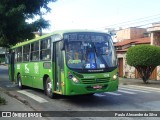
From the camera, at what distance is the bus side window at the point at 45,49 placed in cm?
1392

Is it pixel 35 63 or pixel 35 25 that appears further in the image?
pixel 35 25

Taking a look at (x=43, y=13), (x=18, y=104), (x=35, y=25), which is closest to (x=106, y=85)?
(x=18, y=104)

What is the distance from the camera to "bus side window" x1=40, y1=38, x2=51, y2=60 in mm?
13922

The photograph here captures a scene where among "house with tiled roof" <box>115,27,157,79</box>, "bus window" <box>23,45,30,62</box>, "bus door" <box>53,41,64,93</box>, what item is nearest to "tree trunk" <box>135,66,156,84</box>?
"house with tiled roof" <box>115,27,157,79</box>

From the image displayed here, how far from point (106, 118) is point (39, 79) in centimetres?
659

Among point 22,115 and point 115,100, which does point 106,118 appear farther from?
point 115,100

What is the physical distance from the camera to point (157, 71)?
2948 centimetres

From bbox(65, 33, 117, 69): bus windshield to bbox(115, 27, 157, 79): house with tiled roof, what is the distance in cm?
1847

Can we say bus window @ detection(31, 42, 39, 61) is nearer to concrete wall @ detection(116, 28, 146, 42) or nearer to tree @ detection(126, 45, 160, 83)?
tree @ detection(126, 45, 160, 83)

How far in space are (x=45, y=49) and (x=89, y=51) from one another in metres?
2.95

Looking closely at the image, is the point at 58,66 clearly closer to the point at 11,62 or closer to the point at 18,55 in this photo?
the point at 18,55

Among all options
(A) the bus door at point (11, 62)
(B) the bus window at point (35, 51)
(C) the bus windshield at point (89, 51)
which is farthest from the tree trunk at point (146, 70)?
(C) the bus windshield at point (89, 51)

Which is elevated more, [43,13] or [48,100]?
[43,13]

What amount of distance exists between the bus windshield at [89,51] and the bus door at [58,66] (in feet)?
1.69
